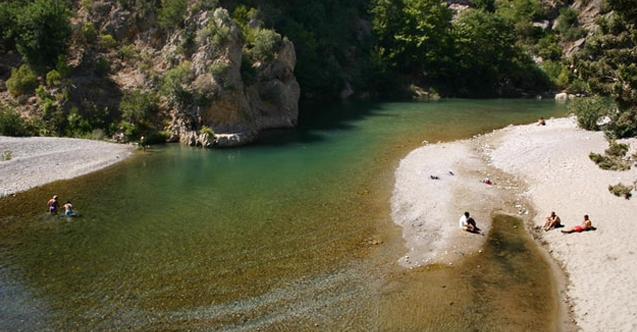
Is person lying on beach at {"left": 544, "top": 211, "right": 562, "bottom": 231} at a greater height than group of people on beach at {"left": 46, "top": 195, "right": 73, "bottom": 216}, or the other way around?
group of people on beach at {"left": 46, "top": 195, "right": 73, "bottom": 216}

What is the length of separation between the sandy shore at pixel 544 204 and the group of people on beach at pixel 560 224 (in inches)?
12.3

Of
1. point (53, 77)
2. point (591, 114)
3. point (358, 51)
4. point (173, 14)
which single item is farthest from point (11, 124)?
point (358, 51)

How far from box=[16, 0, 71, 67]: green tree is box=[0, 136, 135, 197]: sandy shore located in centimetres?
1087

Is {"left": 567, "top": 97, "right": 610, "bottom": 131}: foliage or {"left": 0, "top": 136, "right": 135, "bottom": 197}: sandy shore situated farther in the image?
{"left": 567, "top": 97, "right": 610, "bottom": 131}: foliage

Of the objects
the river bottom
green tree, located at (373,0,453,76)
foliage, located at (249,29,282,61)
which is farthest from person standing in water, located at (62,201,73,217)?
green tree, located at (373,0,453,76)

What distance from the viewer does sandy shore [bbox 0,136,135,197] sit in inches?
1355

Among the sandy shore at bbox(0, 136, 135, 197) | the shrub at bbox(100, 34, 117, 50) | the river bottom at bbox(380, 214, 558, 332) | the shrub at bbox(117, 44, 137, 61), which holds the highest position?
the shrub at bbox(100, 34, 117, 50)

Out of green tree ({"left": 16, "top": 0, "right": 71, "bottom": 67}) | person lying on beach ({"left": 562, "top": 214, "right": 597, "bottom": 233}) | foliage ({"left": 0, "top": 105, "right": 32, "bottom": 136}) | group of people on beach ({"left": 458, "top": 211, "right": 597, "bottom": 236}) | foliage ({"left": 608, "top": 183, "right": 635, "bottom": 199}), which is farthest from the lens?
green tree ({"left": 16, "top": 0, "right": 71, "bottom": 67})

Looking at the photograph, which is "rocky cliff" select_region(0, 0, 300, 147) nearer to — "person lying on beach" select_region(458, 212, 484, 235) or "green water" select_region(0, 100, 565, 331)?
"green water" select_region(0, 100, 565, 331)

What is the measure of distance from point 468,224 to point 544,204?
6.22 meters

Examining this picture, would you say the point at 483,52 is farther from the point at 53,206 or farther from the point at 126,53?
the point at 53,206

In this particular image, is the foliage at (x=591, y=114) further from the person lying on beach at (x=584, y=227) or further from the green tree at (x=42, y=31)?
the green tree at (x=42, y=31)

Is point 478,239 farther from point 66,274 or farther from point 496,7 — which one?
point 496,7

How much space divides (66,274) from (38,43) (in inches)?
1372
